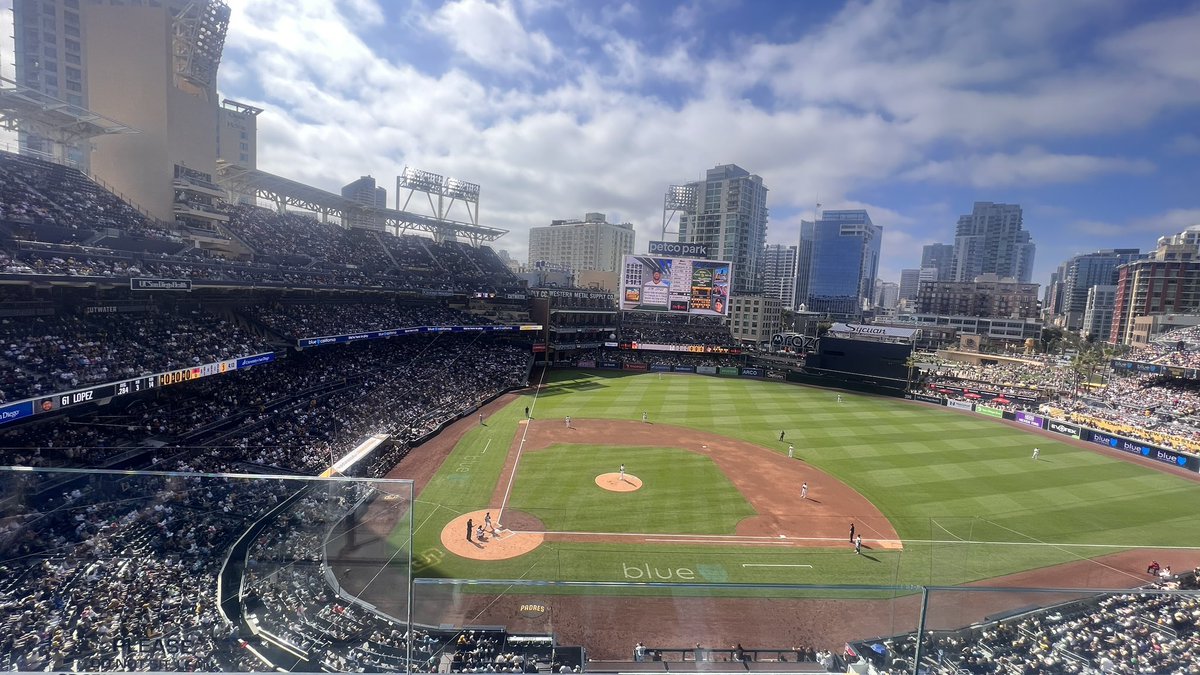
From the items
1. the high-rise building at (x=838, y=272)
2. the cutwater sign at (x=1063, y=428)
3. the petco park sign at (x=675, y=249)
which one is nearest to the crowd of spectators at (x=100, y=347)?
the petco park sign at (x=675, y=249)

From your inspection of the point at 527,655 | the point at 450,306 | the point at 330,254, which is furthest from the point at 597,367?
the point at 527,655

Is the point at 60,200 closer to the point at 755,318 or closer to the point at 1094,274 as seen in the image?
the point at 755,318

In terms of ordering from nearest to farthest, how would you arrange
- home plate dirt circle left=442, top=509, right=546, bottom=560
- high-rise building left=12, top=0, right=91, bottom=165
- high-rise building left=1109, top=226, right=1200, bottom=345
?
home plate dirt circle left=442, top=509, right=546, bottom=560, high-rise building left=12, top=0, right=91, bottom=165, high-rise building left=1109, top=226, right=1200, bottom=345

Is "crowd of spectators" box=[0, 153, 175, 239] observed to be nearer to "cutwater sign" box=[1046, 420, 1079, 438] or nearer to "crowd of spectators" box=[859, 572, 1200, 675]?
"crowd of spectators" box=[859, 572, 1200, 675]

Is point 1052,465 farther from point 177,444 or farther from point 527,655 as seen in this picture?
point 177,444

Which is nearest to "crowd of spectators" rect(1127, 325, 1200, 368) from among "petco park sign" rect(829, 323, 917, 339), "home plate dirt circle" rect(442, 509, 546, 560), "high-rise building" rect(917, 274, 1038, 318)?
"petco park sign" rect(829, 323, 917, 339)

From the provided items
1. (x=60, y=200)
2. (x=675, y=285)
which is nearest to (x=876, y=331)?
(x=675, y=285)

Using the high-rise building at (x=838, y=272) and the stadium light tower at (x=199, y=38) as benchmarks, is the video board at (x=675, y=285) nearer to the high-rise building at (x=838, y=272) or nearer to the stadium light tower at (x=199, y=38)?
the stadium light tower at (x=199, y=38)
